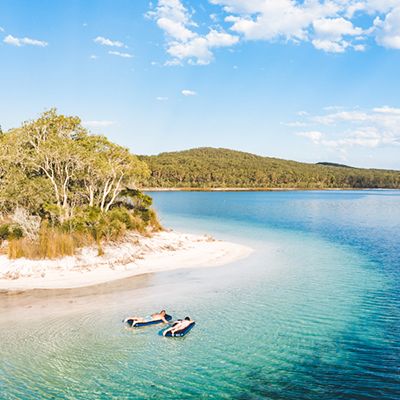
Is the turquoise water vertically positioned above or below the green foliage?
below

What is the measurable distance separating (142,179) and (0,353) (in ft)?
69.4

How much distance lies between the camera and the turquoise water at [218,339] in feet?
28.4

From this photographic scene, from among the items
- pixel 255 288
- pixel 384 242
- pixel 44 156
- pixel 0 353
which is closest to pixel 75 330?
pixel 0 353

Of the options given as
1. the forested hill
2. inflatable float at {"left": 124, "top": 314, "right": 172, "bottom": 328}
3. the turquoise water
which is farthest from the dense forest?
the forested hill

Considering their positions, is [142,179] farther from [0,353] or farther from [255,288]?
[0,353]

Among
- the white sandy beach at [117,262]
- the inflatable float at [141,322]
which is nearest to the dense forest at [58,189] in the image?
the white sandy beach at [117,262]

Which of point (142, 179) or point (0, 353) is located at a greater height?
point (142, 179)

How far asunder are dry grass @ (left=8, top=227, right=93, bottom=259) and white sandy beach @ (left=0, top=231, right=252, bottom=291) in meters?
0.35

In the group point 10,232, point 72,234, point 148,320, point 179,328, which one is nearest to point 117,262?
point 72,234

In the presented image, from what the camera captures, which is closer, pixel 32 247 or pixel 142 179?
pixel 32 247

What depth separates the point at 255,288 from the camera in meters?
16.5

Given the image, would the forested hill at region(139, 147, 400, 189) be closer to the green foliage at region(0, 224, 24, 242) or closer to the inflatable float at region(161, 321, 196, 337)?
the green foliage at region(0, 224, 24, 242)

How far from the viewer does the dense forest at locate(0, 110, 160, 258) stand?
2006cm

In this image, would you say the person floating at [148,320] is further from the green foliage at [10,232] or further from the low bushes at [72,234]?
the green foliage at [10,232]
